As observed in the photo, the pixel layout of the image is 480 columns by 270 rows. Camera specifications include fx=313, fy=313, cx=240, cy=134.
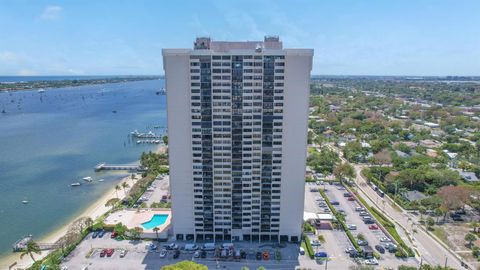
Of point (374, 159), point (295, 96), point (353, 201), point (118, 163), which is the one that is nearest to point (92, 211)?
point (118, 163)

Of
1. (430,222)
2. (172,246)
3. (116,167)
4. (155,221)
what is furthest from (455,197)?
(116,167)

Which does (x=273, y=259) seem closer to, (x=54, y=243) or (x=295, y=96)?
(x=295, y=96)

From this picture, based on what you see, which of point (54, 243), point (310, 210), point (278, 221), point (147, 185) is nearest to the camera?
point (278, 221)

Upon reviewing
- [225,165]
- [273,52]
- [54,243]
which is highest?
[273,52]

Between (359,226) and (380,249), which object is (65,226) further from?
(380,249)

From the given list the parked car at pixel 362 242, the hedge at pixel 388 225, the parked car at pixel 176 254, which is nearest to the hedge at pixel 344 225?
the parked car at pixel 362 242

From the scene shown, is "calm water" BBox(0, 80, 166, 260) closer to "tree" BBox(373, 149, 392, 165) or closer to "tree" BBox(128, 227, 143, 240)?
"tree" BBox(128, 227, 143, 240)

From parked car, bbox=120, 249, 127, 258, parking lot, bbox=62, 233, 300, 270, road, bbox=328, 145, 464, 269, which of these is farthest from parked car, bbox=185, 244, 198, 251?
road, bbox=328, 145, 464, 269
